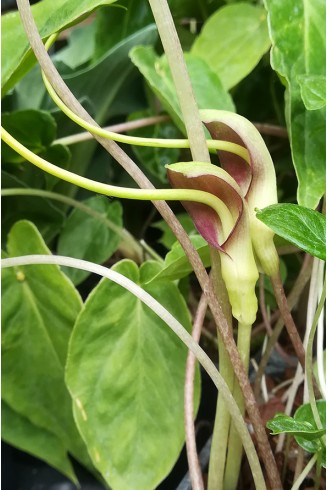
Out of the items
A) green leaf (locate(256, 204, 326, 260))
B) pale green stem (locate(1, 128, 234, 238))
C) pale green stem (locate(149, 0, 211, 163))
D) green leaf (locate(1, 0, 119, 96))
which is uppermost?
green leaf (locate(1, 0, 119, 96))

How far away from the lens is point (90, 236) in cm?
66

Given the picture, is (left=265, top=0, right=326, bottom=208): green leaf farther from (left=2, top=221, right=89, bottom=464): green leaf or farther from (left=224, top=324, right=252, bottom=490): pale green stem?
(left=2, top=221, right=89, bottom=464): green leaf

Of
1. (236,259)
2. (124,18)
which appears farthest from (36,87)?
(236,259)

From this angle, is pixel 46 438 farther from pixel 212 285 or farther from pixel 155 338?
pixel 212 285

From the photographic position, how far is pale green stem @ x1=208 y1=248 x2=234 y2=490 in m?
0.40

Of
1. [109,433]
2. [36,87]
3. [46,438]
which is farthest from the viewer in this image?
[36,87]

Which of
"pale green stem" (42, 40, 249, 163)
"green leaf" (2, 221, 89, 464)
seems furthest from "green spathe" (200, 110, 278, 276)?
"green leaf" (2, 221, 89, 464)

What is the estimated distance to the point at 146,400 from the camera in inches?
19.6

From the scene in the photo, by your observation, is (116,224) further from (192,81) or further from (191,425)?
(191,425)

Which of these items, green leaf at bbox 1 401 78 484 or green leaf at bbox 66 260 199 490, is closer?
green leaf at bbox 66 260 199 490

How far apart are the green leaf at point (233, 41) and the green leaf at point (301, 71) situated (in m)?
Answer: 0.19

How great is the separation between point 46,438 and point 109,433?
154mm

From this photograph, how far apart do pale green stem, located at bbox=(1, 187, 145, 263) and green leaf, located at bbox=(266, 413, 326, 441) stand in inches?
12.3

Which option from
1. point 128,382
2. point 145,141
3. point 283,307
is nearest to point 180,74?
point 145,141
